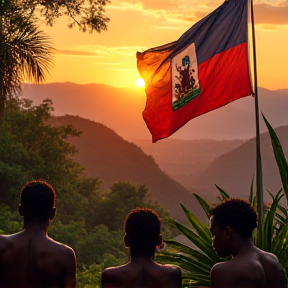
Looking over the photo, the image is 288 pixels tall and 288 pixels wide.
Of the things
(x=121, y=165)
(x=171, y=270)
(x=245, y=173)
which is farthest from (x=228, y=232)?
(x=245, y=173)

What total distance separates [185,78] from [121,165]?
12102 centimetres

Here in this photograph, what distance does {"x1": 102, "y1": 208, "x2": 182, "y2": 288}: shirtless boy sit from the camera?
3.99 metres

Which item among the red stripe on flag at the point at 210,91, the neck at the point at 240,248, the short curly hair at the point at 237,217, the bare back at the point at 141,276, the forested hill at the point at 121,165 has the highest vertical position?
the red stripe on flag at the point at 210,91

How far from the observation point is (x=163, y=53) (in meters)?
10.4

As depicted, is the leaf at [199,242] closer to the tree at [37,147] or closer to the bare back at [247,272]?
the bare back at [247,272]

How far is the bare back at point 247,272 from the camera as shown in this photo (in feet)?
12.8

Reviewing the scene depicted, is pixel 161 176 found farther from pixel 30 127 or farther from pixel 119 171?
pixel 30 127

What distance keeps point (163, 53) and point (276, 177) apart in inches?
6859

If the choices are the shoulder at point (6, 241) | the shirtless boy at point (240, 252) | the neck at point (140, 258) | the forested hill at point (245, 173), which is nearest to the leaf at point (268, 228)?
the shirtless boy at point (240, 252)

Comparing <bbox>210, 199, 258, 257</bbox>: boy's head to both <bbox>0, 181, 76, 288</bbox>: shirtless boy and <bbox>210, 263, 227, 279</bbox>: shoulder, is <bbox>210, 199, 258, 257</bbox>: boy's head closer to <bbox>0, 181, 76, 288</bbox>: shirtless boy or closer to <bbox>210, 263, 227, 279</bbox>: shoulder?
<bbox>210, 263, 227, 279</bbox>: shoulder

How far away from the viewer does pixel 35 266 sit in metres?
4.14

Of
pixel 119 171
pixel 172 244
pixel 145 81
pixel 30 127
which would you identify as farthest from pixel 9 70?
pixel 119 171

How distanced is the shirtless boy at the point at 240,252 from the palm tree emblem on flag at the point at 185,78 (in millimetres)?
6037

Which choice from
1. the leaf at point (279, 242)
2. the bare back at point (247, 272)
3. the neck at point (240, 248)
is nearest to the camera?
the bare back at point (247, 272)
